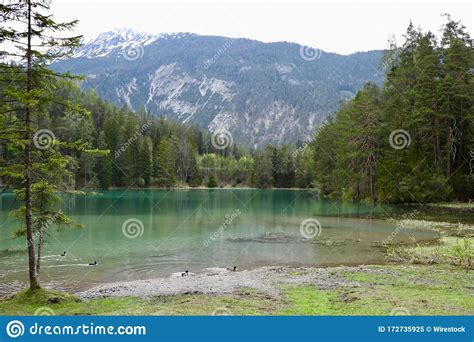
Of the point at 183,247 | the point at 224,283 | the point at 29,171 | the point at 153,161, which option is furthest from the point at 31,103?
the point at 153,161

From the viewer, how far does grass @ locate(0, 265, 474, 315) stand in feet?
42.3

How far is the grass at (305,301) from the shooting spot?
12906 mm

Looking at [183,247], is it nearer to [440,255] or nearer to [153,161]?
[440,255]

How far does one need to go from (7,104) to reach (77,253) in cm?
1440

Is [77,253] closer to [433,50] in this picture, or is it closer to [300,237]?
[300,237]

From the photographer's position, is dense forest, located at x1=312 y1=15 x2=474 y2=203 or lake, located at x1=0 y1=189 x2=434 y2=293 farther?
dense forest, located at x1=312 y1=15 x2=474 y2=203

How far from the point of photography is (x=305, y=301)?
14719 millimetres

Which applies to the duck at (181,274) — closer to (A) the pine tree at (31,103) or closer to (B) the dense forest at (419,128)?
(A) the pine tree at (31,103)

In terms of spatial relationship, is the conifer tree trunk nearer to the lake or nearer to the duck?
the lake

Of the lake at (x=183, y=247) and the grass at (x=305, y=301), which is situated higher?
the grass at (x=305, y=301)

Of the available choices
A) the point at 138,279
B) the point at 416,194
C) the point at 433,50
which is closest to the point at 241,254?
the point at 138,279

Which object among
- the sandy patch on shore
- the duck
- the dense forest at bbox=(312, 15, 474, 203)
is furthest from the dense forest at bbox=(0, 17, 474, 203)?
the sandy patch on shore

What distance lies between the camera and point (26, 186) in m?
15.7

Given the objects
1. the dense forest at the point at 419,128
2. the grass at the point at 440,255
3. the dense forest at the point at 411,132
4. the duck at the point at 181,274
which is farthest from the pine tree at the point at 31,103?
the dense forest at the point at 419,128
